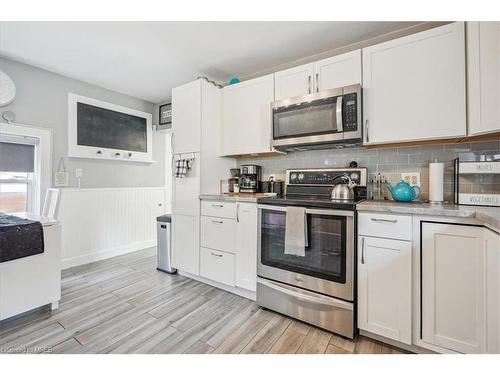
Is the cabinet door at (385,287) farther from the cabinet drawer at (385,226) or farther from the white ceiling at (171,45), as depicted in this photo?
the white ceiling at (171,45)

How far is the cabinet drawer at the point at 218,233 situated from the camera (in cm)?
230

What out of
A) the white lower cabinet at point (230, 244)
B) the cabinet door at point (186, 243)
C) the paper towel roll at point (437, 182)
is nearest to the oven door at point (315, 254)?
the white lower cabinet at point (230, 244)

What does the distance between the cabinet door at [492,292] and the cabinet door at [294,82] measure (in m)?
1.65

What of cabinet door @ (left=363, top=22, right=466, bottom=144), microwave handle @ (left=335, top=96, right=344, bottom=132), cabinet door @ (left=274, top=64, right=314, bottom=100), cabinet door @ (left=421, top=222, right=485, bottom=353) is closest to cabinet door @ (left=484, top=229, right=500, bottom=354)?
cabinet door @ (left=421, top=222, right=485, bottom=353)

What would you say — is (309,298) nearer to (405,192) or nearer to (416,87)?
(405,192)

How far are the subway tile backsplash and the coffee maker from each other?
0.28 metres

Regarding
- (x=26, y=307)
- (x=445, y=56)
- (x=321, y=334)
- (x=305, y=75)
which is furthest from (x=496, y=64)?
(x=26, y=307)

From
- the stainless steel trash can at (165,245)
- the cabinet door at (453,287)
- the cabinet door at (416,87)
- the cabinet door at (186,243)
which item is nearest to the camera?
the cabinet door at (453,287)

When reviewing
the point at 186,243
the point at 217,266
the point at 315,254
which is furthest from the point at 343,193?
the point at 186,243

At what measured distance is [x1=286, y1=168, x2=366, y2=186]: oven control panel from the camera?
216cm

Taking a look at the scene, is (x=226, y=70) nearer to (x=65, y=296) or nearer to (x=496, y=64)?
(x=496, y=64)

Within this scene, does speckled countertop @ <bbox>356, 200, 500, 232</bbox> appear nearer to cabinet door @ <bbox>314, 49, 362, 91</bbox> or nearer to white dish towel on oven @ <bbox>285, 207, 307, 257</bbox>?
white dish towel on oven @ <bbox>285, 207, 307, 257</bbox>

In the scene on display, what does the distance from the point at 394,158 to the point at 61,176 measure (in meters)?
3.71

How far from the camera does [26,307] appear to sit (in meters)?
1.84
